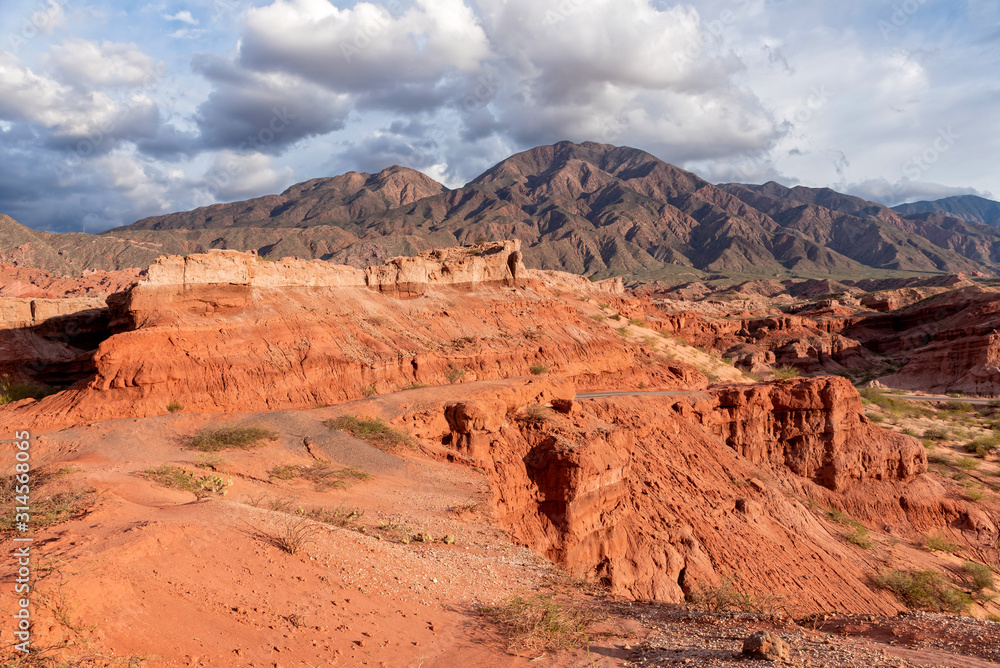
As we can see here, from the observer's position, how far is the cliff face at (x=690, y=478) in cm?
1463

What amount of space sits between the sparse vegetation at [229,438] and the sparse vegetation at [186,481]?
2430 millimetres

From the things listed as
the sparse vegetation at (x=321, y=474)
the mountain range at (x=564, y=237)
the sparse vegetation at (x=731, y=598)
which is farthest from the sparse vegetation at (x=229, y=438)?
the mountain range at (x=564, y=237)

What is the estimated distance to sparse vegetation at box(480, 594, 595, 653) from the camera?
261 inches

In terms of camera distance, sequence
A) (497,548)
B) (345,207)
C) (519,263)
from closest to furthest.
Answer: (497,548) < (519,263) < (345,207)

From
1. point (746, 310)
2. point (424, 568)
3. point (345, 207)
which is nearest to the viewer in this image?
point (424, 568)

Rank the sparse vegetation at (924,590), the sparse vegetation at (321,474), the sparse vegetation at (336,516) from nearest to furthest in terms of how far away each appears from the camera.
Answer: the sparse vegetation at (336,516) → the sparse vegetation at (321,474) → the sparse vegetation at (924,590)

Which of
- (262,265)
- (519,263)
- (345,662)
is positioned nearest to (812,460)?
(519,263)

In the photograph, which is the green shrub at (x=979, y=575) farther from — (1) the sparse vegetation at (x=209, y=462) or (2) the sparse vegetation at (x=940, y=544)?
(1) the sparse vegetation at (x=209, y=462)

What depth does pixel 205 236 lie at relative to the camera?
128000 mm

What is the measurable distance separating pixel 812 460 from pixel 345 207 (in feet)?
630

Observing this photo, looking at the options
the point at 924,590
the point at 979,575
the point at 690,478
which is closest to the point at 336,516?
the point at 690,478

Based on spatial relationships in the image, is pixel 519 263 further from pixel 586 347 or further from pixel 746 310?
pixel 746 310

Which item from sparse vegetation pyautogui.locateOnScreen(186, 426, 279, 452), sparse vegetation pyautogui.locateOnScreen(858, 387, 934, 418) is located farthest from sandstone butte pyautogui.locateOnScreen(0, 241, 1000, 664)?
sparse vegetation pyautogui.locateOnScreen(858, 387, 934, 418)

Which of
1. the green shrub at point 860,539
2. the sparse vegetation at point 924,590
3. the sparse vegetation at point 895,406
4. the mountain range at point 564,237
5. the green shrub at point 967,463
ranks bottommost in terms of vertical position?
the sparse vegetation at point 924,590
